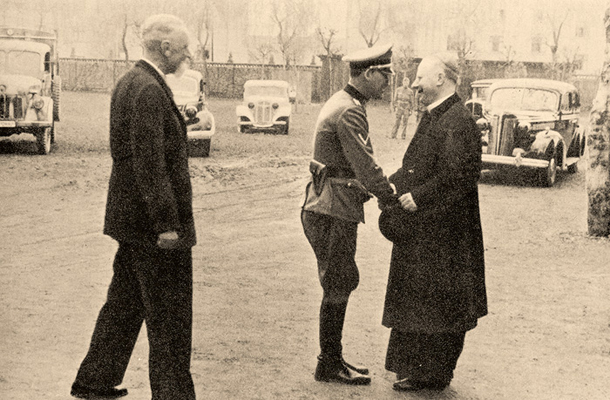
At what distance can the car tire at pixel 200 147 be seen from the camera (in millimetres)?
16734

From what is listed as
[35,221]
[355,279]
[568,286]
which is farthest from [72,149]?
[355,279]

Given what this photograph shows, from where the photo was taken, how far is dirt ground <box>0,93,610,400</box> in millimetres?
4227

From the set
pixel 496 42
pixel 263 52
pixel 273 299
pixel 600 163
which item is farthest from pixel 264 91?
pixel 496 42

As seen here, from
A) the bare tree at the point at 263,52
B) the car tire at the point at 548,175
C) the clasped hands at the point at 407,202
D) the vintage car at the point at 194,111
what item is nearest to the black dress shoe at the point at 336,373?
the clasped hands at the point at 407,202

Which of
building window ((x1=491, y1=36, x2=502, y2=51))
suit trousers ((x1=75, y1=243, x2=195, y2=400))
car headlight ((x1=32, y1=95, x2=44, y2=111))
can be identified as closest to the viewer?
suit trousers ((x1=75, y1=243, x2=195, y2=400))

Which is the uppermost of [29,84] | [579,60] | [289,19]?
[289,19]

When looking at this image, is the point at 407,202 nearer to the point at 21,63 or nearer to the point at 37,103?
the point at 37,103

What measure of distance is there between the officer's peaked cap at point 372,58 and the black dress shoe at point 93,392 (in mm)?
2037

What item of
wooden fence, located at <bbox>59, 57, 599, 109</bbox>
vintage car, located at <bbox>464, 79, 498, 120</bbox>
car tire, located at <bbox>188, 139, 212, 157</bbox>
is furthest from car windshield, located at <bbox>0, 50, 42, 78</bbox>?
wooden fence, located at <bbox>59, 57, 599, 109</bbox>

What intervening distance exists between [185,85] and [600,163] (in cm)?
1070

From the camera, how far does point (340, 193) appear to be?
13.3 ft

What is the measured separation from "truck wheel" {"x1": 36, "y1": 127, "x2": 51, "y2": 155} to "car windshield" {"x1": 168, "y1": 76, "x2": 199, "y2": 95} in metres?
3.21

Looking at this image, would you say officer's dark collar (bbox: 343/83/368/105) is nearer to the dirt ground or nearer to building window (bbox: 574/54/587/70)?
the dirt ground

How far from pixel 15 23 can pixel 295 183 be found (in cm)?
816
